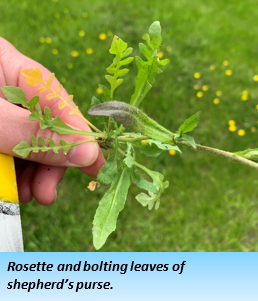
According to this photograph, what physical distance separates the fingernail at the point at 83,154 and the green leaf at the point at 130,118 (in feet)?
1.52

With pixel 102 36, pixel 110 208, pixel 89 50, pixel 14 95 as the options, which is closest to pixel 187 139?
pixel 110 208

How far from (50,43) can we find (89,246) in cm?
213

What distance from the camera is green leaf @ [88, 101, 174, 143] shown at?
0.87 meters

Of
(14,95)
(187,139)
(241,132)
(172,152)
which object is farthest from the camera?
(241,132)

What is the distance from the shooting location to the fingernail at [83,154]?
1.37 meters

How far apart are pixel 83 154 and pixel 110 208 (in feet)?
1.24

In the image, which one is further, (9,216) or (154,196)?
(154,196)

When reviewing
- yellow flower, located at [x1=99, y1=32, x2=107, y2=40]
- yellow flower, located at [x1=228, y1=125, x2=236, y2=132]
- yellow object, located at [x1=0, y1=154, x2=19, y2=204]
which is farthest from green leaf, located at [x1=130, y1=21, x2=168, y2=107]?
yellow flower, located at [x1=99, y1=32, x2=107, y2=40]

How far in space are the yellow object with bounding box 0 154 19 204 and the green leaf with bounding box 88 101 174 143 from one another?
0.46 m

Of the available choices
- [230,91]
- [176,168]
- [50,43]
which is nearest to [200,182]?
[176,168]

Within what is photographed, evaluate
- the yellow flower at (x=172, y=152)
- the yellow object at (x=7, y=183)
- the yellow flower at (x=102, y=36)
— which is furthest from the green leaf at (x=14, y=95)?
the yellow flower at (x=102, y=36)

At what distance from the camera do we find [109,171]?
1090mm

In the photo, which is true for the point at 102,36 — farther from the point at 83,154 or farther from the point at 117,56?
the point at 117,56

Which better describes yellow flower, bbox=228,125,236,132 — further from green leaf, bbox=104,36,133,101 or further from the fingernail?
green leaf, bbox=104,36,133,101
